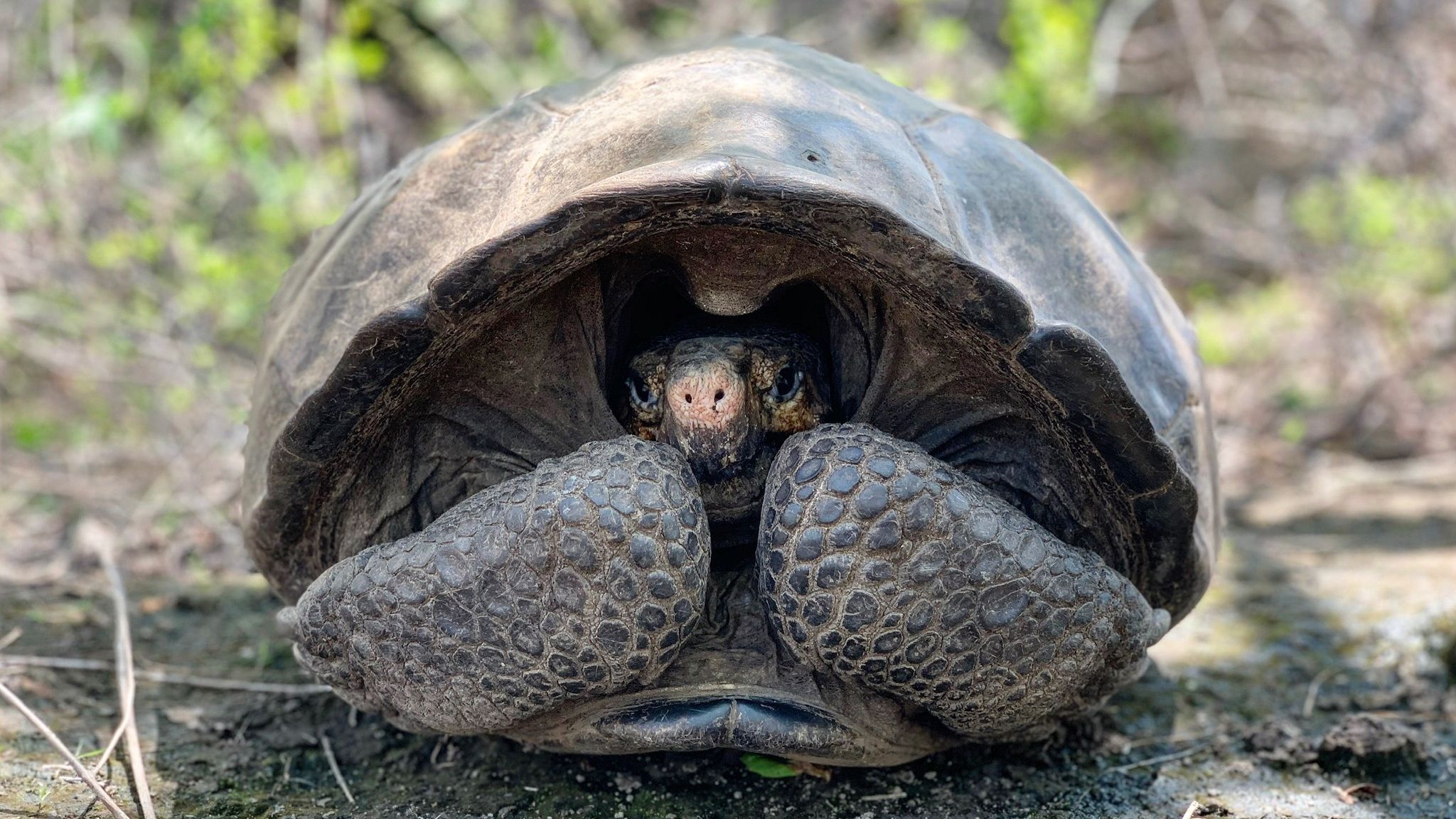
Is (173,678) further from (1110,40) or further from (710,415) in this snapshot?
(1110,40)

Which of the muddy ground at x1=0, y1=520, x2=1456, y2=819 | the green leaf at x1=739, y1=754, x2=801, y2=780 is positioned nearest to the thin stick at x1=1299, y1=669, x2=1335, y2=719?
the muddy ground at x1=0, y1=520, x2=1456, y2=819

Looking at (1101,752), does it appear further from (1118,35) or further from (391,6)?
(391,6)

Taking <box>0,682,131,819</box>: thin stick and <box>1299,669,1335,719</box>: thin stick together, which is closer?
<box>0,682,131,819</box>: thin stick

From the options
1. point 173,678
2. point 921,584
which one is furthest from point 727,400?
point 173,678

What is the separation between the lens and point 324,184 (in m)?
5.00

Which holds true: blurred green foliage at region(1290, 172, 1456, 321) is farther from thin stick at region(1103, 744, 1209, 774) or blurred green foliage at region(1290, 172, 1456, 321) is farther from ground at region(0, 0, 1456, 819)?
thin stick at region(1103, 744, 1209, 774)

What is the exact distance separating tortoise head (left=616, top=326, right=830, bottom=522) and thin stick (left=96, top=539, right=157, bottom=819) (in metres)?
0.98

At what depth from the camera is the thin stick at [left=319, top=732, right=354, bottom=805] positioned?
2172mm

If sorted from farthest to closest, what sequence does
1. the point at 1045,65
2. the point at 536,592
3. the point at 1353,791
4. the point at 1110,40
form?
the point at 1110,40, the point at 1045,65, the point at 1353,791, the point at 536,592

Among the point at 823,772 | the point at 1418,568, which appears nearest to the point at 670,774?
the point at 823,772

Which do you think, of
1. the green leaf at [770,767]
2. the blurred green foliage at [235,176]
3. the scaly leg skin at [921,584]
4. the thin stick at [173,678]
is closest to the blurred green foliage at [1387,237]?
the blurred green foliage at [235,176]

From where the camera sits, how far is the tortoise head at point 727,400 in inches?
78.0

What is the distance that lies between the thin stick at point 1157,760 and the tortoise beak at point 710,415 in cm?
94

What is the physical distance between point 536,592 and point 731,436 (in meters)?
0.41
